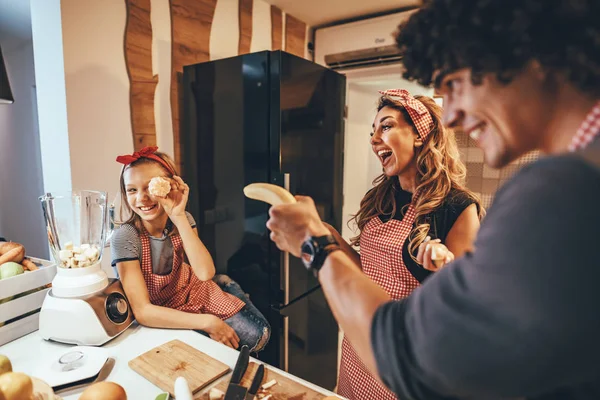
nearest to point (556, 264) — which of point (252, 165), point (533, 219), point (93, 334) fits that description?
point (533, 219)

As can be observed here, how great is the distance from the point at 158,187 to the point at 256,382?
741mm

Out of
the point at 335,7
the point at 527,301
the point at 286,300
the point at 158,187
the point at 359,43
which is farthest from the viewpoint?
the point at 359,43

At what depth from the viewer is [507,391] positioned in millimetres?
382

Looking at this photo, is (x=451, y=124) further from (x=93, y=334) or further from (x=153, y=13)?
(x=153, y=13)

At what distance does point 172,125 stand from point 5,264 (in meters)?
1.06

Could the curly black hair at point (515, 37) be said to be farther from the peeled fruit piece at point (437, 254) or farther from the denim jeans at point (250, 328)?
the denim jeans at point (250, 328)

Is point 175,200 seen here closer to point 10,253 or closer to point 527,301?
point 10,253

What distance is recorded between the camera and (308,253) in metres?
0.63

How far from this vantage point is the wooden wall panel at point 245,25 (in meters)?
2.30

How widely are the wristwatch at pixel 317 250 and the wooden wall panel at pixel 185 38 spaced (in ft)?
5.31

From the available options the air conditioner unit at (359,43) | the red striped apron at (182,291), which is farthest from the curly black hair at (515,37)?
the air conditioner unit at (359,43)

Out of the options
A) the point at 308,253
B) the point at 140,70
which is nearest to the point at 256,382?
the point at 308,253

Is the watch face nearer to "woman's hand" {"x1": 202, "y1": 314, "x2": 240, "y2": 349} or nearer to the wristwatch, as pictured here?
the wristwatch

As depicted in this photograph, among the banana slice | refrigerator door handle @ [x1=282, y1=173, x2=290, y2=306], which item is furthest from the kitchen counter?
refrigerator door handle @ [x1=282, y1=173, x2=290, y2=306]
